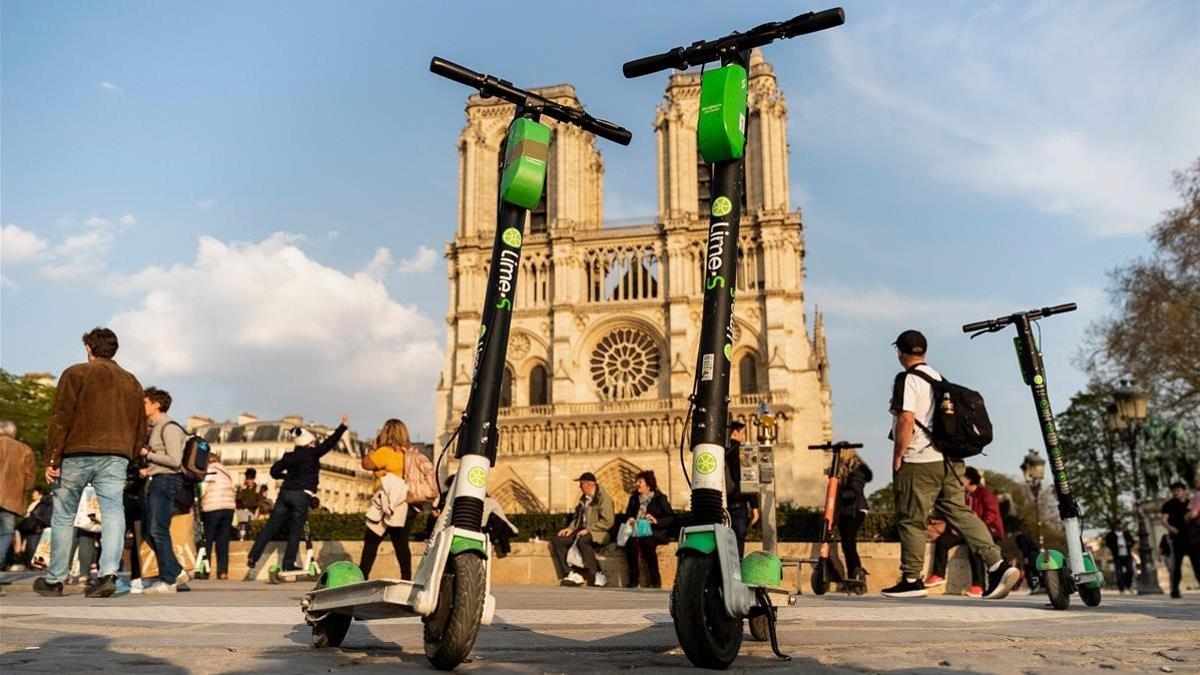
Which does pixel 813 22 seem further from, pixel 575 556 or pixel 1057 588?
pixel 575 556

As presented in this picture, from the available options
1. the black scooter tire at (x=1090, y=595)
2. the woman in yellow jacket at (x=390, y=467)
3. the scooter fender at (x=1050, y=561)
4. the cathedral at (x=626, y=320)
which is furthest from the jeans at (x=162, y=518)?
→ the cathedral at (x=626, y=320)

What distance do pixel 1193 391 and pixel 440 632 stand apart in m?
24.7

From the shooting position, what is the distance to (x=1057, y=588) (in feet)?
20.2

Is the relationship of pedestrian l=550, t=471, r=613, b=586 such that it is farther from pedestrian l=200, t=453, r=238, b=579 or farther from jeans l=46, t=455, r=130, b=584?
jeans l=46, t=455, r=130, b=584

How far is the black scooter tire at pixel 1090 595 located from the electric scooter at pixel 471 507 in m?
4.66

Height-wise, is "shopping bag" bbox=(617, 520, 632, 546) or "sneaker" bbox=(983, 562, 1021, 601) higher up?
"shopping bag" bbox=(617, 520, 632, 546)

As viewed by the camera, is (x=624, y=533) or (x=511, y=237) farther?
(x=624, y=533)

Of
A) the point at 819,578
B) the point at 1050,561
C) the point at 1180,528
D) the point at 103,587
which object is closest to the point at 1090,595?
the point at 1050,561

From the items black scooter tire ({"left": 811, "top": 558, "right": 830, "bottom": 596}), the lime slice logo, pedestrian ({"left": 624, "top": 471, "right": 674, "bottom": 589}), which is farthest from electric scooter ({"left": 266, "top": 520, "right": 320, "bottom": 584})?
the lime slice logo

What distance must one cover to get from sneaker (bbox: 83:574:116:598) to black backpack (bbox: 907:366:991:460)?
5263mm

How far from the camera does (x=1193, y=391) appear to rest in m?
23.2

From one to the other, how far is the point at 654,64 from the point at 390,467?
4532 mm

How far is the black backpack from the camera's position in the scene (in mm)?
5355

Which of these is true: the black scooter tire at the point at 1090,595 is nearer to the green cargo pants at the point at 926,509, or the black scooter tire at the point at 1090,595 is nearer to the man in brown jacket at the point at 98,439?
the green cargo pants at the point at 926,509
